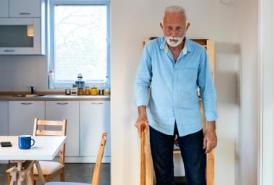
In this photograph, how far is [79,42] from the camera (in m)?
5.55

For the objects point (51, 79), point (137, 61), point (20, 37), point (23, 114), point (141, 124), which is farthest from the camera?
point (51, 79)

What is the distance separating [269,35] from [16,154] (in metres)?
1.75

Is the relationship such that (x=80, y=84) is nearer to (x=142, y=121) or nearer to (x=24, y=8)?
(x=24, y=8)

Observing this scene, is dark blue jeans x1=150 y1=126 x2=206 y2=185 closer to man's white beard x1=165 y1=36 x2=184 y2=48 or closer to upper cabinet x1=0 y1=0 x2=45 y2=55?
man's white beard x1=165 y1=36 x2=184 y2=48

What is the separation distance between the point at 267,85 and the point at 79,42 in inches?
141

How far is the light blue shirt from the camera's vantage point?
2.32m

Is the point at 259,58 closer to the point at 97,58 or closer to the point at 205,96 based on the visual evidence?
the point at 205,96

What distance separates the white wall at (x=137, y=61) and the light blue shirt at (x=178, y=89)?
101 centimetres

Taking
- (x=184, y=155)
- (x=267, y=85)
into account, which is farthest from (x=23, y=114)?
(x=267, y=85)

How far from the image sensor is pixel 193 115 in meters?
2.34

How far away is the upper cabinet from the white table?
2.50 m

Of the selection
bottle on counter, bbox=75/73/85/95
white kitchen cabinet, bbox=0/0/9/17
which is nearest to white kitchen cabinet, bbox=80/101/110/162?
bottle on counter, bbox=75/73/85/95

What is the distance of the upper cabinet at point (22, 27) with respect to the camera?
5062 millimetres

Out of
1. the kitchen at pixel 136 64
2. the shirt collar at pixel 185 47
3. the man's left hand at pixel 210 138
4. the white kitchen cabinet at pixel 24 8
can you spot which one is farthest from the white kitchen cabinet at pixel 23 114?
the man's left hand at pixel 210 138
